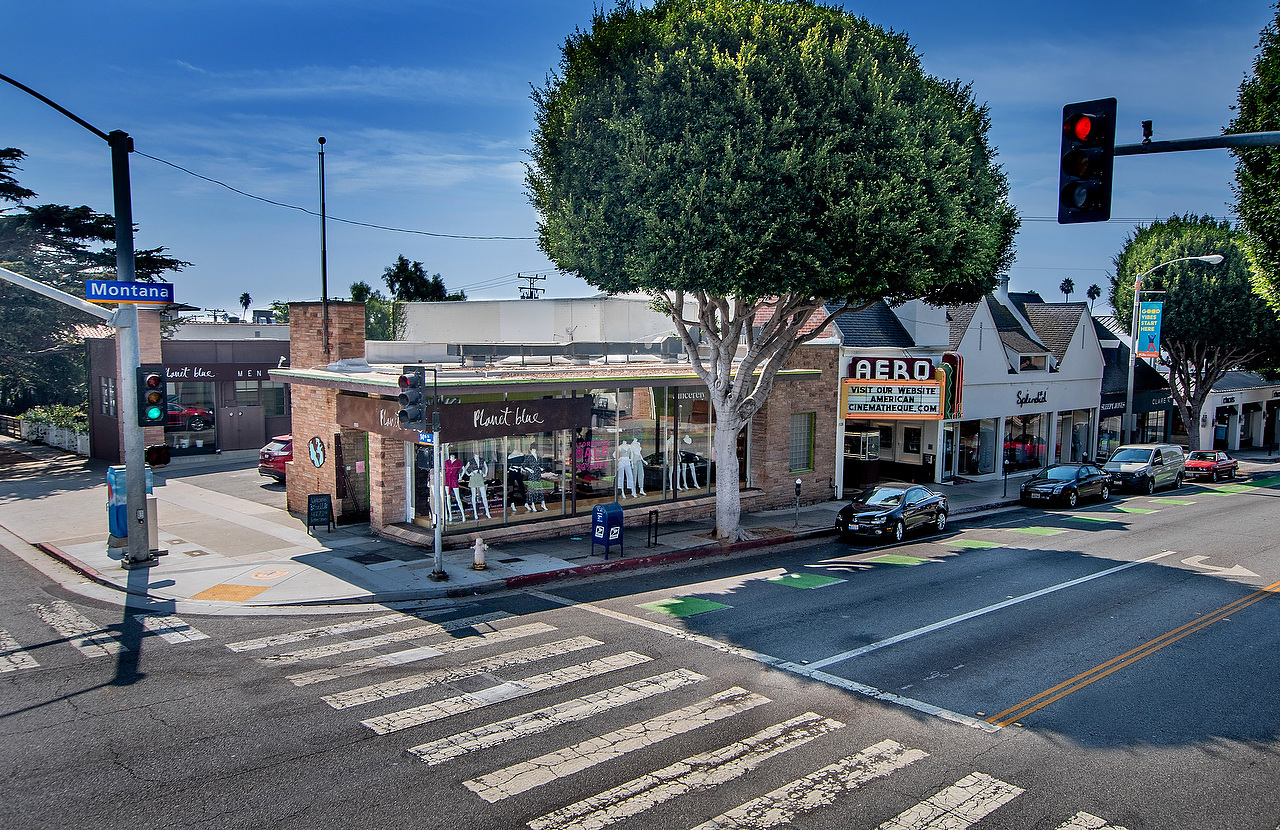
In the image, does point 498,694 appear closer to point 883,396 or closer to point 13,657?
point 13,657

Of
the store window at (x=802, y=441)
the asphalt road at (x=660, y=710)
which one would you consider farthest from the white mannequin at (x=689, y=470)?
the asphalt road at (x=660, y=710)

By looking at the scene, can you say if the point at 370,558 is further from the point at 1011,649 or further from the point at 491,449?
the point at 1011,649

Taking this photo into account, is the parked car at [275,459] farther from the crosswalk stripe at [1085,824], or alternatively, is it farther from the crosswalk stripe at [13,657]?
the crosswalk stripe at [1085,824]

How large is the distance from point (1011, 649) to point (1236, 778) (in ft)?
13.0

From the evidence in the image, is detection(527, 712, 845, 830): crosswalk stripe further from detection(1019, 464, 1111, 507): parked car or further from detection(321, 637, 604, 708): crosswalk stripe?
detection(1019, 464, 1111, 507): parked car

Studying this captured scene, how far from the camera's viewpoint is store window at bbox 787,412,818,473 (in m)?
26.7

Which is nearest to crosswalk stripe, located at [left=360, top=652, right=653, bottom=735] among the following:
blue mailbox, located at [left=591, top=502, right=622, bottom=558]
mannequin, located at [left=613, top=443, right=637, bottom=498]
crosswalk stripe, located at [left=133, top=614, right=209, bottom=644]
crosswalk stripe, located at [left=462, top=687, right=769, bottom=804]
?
crosswalk stripe, located at [left=462, top=687, right=769, bottom=804]

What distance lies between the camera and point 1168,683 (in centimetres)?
1112

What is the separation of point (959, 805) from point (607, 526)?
10931 millimetres

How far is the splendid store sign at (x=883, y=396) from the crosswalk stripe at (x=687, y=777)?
19.7m

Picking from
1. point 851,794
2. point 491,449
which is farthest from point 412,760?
point 491,449

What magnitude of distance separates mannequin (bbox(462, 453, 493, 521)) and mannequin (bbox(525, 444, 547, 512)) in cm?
114

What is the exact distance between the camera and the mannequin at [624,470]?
2227 cm

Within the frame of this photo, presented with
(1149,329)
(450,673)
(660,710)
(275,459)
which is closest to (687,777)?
(660,710)
